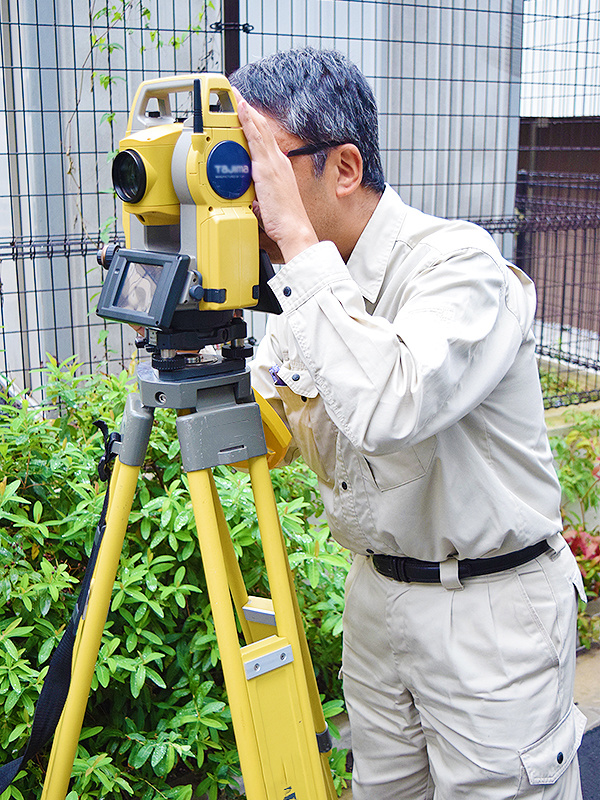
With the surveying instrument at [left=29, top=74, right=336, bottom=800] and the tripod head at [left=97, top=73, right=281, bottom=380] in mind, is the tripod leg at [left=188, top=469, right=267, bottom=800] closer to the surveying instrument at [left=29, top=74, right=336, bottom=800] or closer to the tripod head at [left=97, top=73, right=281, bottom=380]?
the surveying instrument at [left=29, top=74, right=336, bottom=800]

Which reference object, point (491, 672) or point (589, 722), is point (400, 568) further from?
point (589, 722)

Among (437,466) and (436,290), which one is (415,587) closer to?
(437,466)

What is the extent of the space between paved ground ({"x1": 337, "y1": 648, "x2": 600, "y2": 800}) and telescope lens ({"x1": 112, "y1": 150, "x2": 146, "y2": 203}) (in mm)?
1952

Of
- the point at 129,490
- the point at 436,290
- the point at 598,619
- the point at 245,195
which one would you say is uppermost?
the point at 245,195

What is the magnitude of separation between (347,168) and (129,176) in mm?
369

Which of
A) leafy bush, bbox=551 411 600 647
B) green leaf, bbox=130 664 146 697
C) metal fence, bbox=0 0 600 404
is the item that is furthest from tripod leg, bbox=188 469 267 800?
metal fence, bbox=0 0 600 404

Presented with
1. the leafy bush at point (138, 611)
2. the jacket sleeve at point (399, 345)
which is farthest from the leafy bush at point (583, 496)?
the jacket sleeve at point (399, 345)

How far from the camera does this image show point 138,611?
2088 mm

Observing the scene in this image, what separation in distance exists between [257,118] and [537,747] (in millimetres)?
1129

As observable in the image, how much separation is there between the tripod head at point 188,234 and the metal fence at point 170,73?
226cm

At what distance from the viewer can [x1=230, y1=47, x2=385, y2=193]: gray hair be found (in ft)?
4.25

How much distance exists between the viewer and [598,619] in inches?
133

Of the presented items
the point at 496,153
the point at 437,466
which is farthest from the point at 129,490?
the point at 496,153

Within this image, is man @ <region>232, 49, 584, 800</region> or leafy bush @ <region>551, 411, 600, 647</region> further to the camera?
leafy bush @ <region>551, 411, 600, 647</region>
